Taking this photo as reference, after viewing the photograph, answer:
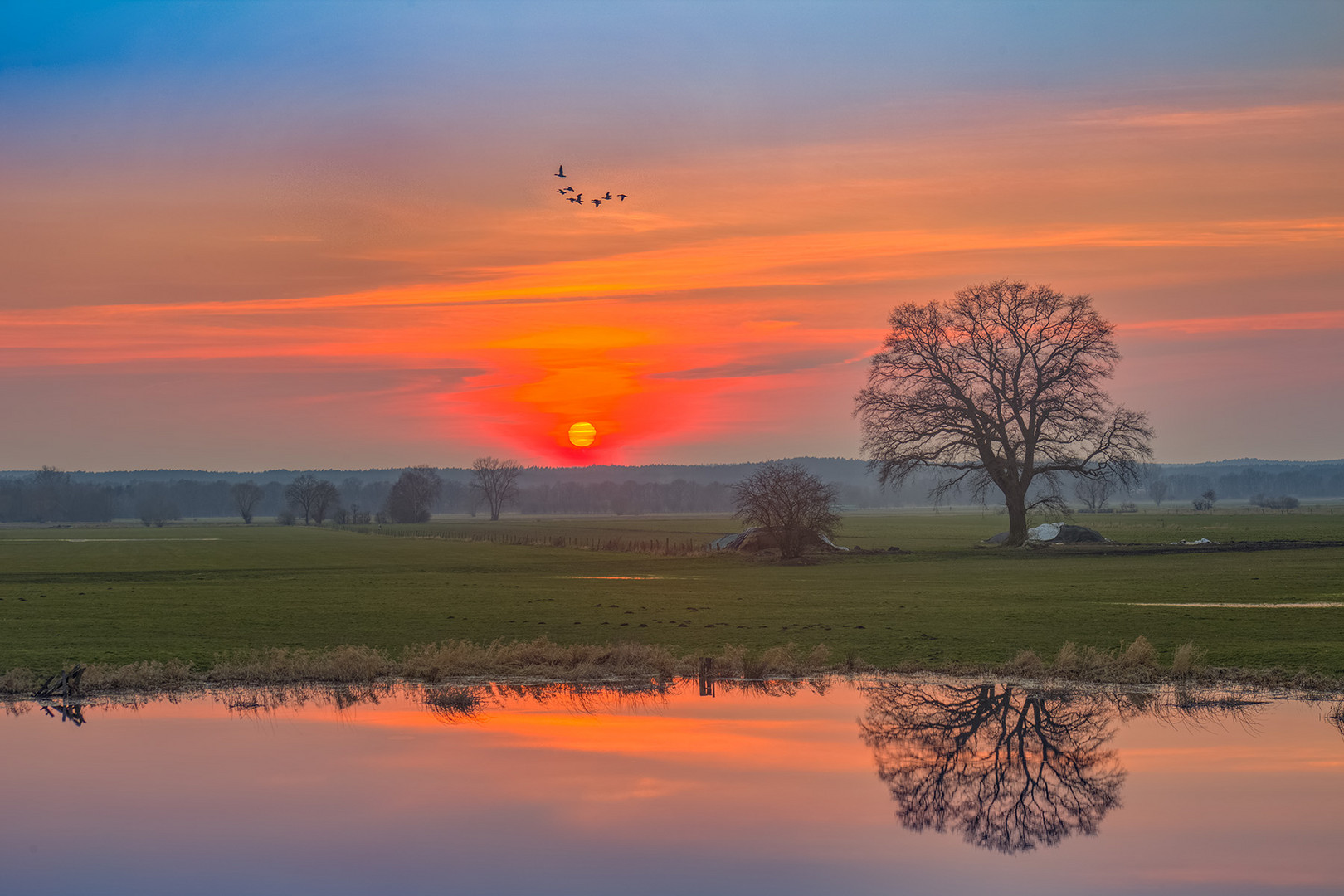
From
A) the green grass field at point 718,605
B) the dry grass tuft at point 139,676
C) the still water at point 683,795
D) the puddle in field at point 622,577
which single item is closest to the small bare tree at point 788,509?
the green grass field at point 718,605

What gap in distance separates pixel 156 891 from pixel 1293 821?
44.1 feet

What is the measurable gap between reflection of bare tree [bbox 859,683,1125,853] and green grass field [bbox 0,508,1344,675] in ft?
13.2

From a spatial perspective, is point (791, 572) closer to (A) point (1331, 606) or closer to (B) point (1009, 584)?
(B) point (1009, 584)

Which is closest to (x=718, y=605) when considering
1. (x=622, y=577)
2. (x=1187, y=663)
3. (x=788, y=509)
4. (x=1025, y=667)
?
(x=1025, y=667)

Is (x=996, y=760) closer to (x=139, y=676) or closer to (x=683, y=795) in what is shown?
(x=683, y=795)

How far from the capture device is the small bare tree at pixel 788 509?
227 ft

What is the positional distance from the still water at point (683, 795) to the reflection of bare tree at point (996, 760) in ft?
0.22

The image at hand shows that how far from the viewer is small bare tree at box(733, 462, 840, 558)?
69.2m

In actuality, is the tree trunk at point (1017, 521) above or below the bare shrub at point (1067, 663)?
above

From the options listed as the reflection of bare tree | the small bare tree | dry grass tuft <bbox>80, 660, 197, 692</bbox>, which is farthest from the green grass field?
the reflection of bare tree

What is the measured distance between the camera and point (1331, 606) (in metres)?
34.6

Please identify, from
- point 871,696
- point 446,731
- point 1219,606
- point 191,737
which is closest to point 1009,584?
point 1219,606

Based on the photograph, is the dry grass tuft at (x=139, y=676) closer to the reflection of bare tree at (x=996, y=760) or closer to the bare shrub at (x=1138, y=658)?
the reflection of bare tree at (x=996, y=760)

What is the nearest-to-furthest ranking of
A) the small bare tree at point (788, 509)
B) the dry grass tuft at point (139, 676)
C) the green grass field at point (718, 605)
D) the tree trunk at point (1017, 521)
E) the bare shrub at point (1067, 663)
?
the dry grass tuft at point (139, 676) → the bare shrub at point (1067, 663) → the green grass field at point (718, 605) → the small bare tree at point (788, 509) → the tree trunk at point (1017, 521)
